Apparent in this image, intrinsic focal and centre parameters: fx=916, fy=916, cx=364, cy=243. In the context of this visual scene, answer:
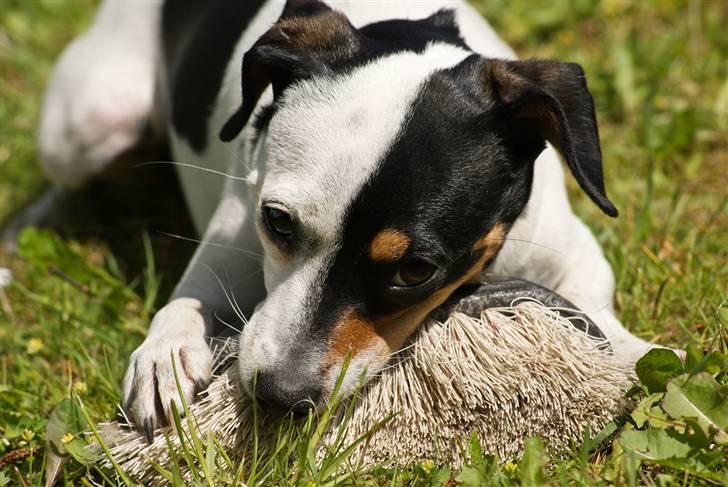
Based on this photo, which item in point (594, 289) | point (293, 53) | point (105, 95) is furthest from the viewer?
point (105, 95)

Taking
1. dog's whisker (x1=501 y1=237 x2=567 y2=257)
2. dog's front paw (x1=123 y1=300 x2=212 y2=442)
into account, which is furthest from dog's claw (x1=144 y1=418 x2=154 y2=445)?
dog's whisker (x1=501 y1=237 x2=567 y2=257)

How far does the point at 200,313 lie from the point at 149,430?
0.58m

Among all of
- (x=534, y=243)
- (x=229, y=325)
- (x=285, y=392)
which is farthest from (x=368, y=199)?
(x=534, y=243)

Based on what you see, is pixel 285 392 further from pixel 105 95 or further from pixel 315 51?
pixel 105 95

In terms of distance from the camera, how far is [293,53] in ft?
9.57

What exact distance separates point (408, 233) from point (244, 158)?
101 centimetres

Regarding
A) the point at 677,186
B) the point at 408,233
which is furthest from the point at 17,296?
the point at 677,186

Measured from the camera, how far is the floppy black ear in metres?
2.69

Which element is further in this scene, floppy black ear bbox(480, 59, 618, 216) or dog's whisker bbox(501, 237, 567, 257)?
dog's whisker bbox(501, 237, 567, 257)

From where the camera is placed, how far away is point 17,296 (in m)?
4.28

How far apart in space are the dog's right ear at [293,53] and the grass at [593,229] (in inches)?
43.3

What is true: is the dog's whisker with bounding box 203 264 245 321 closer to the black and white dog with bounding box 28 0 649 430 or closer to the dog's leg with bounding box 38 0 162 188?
the black and white dog with bounding box 28 0 649 430

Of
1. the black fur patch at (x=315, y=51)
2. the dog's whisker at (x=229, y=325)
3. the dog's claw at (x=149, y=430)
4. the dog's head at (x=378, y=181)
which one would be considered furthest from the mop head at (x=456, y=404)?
the black fur patch at (x=315, y=51)

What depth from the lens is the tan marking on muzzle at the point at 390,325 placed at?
2645mm
